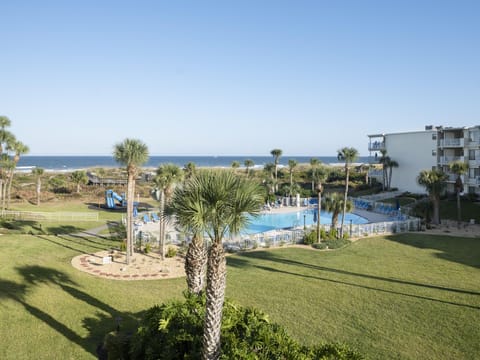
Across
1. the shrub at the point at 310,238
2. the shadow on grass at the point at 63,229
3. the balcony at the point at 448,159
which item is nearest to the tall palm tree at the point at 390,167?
the balcony at the point at 448,159

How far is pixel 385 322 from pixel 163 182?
13208 mm

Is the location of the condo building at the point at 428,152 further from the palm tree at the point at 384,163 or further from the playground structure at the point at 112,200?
the playground structure at the point at 112,200

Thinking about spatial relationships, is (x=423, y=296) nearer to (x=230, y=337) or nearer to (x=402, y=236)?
(x=230, y=337)

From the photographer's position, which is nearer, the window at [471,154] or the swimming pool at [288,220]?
the swimming pool at [288,220]

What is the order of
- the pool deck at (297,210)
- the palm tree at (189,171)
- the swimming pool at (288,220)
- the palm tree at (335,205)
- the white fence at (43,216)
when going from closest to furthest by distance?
the palm tree at (189,171) → the palm tree at (335,205) → the pool deck at (297,210) → the white fence at (43,216) → the swimming pool at (288,220)

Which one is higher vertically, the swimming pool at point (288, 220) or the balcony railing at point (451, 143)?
the balcony railing at point (451, 143)

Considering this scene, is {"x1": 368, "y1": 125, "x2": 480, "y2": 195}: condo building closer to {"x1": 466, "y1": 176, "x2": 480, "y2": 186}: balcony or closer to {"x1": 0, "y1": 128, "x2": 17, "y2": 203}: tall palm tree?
{"x1": 466, "y1": 176, "x2": 480, "y2": 186}: balcony

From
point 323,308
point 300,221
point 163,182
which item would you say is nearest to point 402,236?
point 300,221

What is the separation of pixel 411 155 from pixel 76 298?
4742 cm

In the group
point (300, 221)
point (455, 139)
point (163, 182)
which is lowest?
point (300, 221)

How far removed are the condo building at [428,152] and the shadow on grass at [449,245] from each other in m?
18.6

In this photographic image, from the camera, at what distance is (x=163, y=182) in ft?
67.4

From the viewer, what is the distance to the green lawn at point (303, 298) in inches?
434

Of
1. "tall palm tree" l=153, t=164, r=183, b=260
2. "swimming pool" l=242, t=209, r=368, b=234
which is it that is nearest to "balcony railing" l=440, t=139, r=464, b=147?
"swimming pool" l=242, t=209, r=368, b=234
